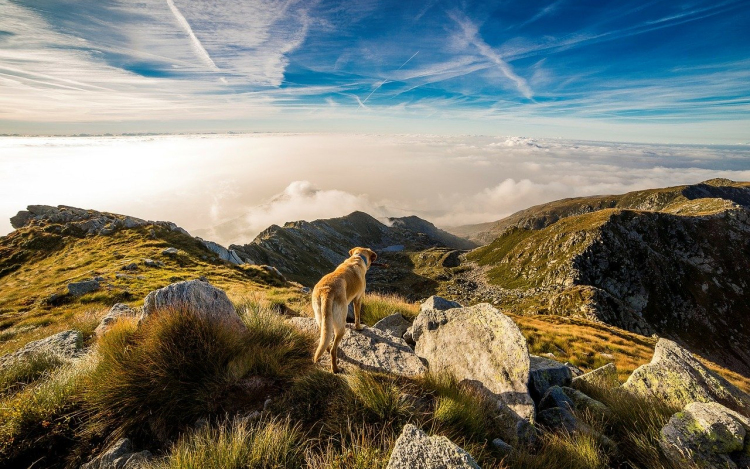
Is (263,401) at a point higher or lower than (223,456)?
lower

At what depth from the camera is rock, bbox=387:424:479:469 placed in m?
3.38

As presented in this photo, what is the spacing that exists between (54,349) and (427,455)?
32.7 ft

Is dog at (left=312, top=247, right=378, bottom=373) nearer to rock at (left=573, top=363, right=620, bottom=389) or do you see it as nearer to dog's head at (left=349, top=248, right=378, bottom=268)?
dog's head at (left=349, top=248, right=378, bottom=268)

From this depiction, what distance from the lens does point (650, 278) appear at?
11962 centimetres

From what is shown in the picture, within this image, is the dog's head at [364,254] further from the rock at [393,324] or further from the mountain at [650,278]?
the mountain at [650,278]

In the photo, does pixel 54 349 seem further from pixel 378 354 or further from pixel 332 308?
pixel 378 354

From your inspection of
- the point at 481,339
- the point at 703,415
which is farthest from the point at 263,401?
the point at 703,415

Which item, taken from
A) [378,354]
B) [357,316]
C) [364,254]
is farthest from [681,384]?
[364,254]

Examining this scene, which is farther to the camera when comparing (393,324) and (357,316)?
(393,324)

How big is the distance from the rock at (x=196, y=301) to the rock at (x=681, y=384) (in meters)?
9.94

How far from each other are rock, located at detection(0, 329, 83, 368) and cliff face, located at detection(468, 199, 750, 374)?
103879 mm

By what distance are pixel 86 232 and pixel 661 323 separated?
579 feet

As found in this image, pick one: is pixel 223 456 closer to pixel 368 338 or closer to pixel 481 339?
pixel 368 338

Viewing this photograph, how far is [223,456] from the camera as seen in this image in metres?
3.69
